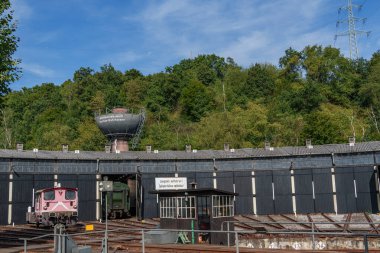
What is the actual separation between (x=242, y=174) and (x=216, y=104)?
1907 inches

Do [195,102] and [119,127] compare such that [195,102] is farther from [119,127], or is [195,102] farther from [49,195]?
[49,195]

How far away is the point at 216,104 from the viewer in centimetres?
8938

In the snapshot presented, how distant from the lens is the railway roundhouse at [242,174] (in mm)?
37844

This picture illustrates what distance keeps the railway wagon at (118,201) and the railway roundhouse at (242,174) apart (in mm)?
1001

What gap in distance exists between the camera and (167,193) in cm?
2791

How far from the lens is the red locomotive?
28.7 meters

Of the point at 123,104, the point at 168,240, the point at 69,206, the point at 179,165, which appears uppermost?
the point at 123,104

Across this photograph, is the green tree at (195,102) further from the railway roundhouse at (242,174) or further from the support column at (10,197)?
the support column at (10,197)

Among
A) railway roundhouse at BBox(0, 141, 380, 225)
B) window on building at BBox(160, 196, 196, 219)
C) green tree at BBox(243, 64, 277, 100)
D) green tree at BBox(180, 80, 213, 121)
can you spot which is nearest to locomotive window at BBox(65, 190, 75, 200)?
window on building at BBox(160, 196, 196, 219)

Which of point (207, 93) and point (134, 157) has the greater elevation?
point (207, 93)

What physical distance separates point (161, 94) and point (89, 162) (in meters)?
56.1

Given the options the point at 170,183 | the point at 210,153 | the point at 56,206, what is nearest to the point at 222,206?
the point at 170,183

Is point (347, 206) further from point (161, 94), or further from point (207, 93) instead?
point (161, 94)

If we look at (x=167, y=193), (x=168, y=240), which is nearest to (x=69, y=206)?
(x=167, y=193)
